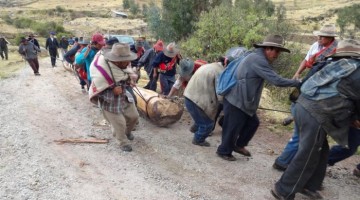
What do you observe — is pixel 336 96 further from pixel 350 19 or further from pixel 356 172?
pixel 350 19

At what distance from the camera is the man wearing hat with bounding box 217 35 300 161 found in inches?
186

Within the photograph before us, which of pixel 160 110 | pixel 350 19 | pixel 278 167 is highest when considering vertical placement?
pixel 160 110

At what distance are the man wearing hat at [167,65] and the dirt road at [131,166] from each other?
122 centimetres

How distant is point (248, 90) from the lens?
4.97 m

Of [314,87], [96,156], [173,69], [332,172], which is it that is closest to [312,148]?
[314,87]

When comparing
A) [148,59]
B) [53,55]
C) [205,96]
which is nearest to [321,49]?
[205,96]

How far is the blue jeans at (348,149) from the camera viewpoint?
459cm

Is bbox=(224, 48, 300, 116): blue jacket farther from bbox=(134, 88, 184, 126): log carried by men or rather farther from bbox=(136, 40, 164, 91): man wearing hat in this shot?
bbox=(136, 40, 164, 91): man wearing hat


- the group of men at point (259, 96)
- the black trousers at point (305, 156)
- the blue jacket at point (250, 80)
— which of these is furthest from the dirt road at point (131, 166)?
the blue jacket at point (250, 80)

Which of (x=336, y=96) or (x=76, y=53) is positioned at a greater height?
(x=336, y=96)

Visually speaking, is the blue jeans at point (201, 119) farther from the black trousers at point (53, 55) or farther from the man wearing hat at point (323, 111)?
the black trousers at point (53, 55)

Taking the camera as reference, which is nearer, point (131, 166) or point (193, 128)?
point (131, 166)

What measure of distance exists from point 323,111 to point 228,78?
5.33ft

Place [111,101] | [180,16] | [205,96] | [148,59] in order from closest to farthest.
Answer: [111,101], [205,96], [148,59], [180,16]
